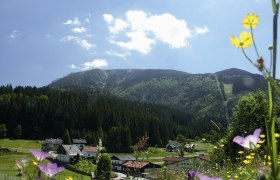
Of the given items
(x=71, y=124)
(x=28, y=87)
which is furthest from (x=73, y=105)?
(x=28, y=87)

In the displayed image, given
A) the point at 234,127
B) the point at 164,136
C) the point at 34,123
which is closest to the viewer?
the point at 234,127

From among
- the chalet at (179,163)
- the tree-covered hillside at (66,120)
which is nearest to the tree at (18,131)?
the tree-covered hillside at (66,120)

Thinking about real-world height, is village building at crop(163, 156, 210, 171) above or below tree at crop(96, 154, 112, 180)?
below

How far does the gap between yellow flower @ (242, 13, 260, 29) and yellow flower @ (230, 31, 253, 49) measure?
2.3 inches

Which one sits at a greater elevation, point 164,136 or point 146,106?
point 146,106

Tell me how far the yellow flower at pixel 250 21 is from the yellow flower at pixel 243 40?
0.06 meters

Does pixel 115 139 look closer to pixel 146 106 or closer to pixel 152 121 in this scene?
pixel 152 121

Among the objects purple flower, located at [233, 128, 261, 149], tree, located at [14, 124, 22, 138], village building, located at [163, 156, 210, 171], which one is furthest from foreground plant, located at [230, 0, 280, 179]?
tree, located at [14, 124, 22, 138]

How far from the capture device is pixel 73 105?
5536 inches

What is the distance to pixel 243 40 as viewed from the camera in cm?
138

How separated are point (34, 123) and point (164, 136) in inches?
1747

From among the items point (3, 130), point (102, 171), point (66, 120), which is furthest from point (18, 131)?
point (102, 171)

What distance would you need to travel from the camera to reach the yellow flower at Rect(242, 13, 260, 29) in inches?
51.3

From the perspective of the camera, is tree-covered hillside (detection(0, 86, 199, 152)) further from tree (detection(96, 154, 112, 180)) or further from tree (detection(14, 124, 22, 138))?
tree (detection(96, 154, 112, 180))
